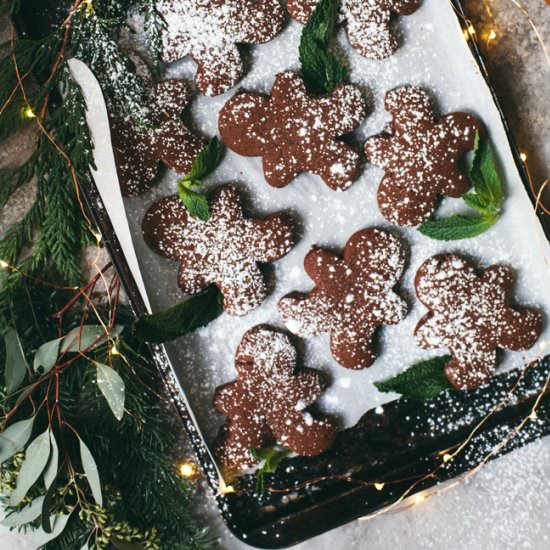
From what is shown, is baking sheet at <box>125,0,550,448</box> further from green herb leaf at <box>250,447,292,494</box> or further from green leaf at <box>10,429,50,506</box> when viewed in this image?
green leaf at <box>10,429,50,506</box>

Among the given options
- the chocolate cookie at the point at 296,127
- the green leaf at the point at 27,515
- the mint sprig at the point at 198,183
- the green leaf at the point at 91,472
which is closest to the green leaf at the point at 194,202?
the mint sprig at the point at 198,183

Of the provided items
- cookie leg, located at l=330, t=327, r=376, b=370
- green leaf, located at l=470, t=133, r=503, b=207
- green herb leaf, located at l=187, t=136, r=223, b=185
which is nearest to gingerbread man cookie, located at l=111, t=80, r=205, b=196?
green herb leaf, located at l=187, t=136, r=223, b=185

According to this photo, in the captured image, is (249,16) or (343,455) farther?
(343,455)

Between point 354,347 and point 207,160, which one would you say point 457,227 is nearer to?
point 354,347

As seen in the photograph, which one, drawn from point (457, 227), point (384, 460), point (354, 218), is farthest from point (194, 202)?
point (384, 460)

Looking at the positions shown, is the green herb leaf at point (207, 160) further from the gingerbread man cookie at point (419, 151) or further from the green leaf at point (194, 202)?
the gingerbread man cookie at point (419, 151)

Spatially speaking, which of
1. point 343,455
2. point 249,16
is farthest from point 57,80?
point 343,455

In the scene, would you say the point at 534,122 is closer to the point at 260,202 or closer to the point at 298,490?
the point at 260,202
